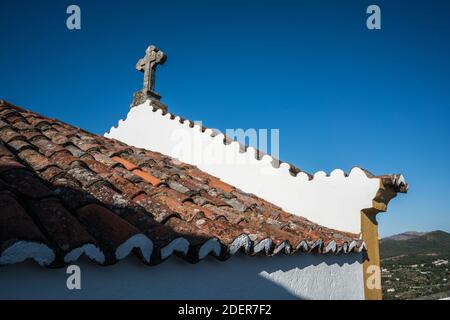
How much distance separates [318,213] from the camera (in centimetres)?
570

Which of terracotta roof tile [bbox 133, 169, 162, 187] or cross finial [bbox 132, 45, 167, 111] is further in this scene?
cross finial [bbox 132, 45, 167, 111]

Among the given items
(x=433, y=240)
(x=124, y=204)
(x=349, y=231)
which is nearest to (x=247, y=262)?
(x=124, y=204)

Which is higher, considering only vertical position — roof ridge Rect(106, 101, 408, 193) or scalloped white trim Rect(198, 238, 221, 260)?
roof ridge Rect(106, 101, 408, 193)

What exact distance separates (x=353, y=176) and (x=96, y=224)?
13.8ft

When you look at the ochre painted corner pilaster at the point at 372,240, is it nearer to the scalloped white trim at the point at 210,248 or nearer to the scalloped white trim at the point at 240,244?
the scalloped white trim at the point at 240,244

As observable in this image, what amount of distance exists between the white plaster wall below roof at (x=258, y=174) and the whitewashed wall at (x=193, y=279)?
1021 millimetres

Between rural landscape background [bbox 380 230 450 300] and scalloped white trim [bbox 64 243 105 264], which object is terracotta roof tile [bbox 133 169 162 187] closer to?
scalloped white trim [bbox 64 243 105 264]

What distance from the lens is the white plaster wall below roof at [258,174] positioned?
5.34m

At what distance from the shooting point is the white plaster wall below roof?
534 cm

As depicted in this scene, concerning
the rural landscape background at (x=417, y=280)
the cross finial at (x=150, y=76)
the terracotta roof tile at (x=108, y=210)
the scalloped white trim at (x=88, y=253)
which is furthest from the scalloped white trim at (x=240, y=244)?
the rural landscape background at (x=417, y=280)

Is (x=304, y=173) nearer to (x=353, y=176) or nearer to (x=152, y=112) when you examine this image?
(x=353, y=176)

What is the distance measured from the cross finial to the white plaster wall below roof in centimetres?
23

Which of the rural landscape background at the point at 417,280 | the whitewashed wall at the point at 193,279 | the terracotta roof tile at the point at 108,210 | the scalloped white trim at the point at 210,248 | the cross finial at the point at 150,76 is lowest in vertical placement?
the rural landscape background at the point at 417,280

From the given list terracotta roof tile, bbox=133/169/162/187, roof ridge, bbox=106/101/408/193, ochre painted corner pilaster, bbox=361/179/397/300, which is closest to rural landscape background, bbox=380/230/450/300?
ochre painted corner pilaster, bbox=361/179/397/300
